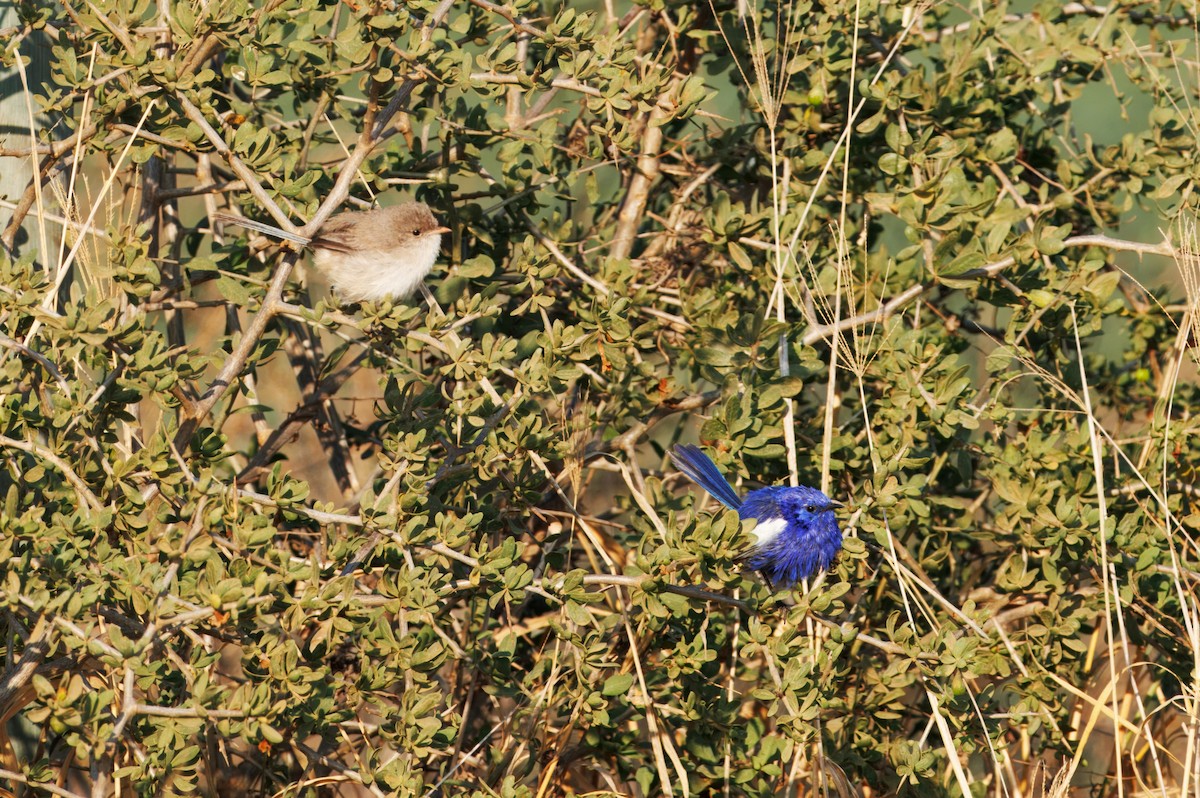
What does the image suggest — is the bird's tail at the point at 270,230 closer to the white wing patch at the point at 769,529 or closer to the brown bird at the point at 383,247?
the brown bird at the point at 383,247

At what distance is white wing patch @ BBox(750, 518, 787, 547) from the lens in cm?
316

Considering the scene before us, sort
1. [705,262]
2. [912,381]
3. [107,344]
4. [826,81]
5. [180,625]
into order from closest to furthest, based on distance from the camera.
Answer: [180,625] → [107,344] → [912,381] → [826,81] → [705,262]

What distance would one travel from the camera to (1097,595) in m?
3.21

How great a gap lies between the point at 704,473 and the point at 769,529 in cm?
28

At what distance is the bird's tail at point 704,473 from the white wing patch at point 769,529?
15 centimetres

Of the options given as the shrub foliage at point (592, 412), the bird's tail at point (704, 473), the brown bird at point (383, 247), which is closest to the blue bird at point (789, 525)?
the bird's tail at point (704, 473)

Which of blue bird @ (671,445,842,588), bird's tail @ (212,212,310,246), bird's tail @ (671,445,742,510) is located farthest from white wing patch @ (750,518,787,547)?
bird's tail @ (212,212,310,246)

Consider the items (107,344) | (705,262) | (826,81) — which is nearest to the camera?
(107,344)

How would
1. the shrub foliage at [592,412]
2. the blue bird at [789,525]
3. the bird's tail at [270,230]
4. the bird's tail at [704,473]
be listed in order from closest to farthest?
the shrub foliage at [592,412]
the bird's tail at [270,230]
the blue bird at [789,525]
the bird's tail at [704,473]

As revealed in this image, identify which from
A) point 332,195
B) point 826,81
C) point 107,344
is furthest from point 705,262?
point 107,344

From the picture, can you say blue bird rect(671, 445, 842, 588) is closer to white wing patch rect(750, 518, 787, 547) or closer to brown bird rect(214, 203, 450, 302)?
white wing patch rect(750, 518, 787, 547)

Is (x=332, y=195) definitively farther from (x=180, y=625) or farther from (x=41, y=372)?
(x=180, y=625)

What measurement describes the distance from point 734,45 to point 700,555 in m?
1.72

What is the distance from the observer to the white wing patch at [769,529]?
124 inches
